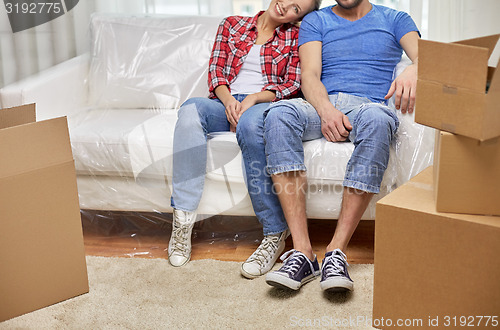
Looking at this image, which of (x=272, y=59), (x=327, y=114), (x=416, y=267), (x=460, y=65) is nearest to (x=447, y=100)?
(x=460, y=65)

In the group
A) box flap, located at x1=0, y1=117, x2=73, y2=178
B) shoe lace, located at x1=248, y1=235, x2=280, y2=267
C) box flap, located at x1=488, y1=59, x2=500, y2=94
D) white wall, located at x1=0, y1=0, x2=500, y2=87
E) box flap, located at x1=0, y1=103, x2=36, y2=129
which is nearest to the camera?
box flap, located at x1=488, y1=59, x2=500, y2=94

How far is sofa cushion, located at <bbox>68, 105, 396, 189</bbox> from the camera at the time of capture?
1655 millimetres

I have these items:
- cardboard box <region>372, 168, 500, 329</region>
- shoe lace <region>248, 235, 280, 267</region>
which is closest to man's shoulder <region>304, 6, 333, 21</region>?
shoe lace <region>248, 235, 280, 267</region>

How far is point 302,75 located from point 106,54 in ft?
2.63

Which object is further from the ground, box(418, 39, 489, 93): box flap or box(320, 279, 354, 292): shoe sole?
box(418, 39, 489, 93): box flap

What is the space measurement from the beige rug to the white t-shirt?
62cm

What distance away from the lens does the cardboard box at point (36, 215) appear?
1185mm

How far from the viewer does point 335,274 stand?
1.46 metres

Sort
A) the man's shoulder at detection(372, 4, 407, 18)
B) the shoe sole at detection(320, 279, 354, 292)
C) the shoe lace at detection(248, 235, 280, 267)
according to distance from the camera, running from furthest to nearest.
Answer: the man's shoulder at detection(372, 4, 407, 18), the shoe lace at detection(248, 235, 280, 267), the shoe sole at detection(320, 279, 354, 292)

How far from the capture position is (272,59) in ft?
6.26

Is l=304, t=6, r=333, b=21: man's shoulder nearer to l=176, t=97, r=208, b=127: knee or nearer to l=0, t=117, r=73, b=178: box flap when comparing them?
l=176, t=97, r=208, b=127: knee

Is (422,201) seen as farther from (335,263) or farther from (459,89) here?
(335,263)

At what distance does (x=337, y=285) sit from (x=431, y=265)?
384mm

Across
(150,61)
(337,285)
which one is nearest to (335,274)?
(337,285)
